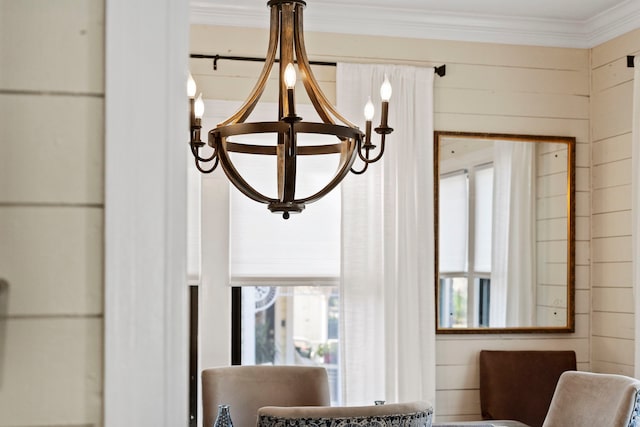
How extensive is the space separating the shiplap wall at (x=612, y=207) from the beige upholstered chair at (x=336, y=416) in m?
2.31

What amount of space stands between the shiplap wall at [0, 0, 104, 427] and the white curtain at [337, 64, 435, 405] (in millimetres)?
3126

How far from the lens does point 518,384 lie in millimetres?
4242

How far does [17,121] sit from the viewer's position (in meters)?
1.00

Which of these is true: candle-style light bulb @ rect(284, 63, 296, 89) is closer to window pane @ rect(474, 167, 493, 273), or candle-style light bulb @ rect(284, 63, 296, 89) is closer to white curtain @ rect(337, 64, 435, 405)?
white curtain @ rect(337, 64, 435, 405)

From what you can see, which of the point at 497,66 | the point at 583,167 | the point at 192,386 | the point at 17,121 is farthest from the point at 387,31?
the point at 17,121

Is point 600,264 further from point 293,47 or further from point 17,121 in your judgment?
point 17,121

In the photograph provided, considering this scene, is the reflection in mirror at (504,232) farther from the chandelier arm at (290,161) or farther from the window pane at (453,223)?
the chandelier arm at (290,161)

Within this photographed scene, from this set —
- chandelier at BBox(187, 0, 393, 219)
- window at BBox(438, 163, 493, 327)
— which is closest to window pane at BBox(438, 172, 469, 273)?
window at BBox(438, 163, 493, 327)

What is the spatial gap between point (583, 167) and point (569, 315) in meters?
Answer: 0.79

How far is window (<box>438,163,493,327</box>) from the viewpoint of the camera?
431cm

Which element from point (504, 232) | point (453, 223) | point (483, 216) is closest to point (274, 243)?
point (453, 223)

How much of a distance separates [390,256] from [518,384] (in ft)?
3.06

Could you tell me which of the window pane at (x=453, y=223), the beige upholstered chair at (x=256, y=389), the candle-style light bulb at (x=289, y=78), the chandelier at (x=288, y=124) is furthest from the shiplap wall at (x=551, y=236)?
the candle-style light bulb at (x=289, y=78)

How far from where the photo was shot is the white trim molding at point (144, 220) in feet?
3.28
